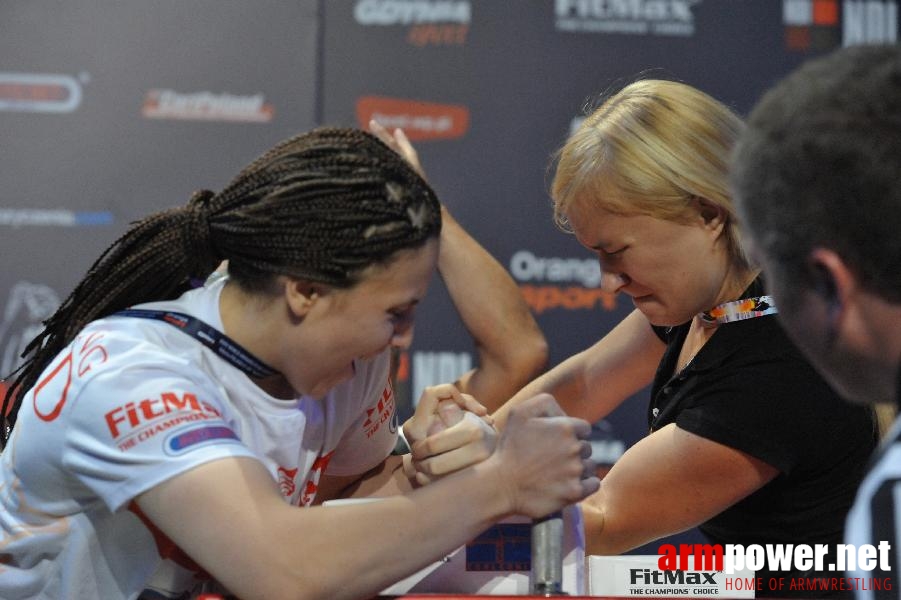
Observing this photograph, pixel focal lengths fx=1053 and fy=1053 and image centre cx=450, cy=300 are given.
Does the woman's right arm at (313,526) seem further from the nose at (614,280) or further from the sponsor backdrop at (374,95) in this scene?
the sponsor backdrop at (374,95)

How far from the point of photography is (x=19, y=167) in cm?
357

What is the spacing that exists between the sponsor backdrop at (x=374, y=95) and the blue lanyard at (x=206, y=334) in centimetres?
235

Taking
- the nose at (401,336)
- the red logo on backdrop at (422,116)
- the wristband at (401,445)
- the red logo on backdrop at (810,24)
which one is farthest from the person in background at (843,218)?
the red logo on backdrop at (810,24)

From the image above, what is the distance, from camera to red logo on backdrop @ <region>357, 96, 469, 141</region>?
3682 mm

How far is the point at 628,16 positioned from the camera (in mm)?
3707

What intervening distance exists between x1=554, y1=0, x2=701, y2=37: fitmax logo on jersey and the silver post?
2.84 m

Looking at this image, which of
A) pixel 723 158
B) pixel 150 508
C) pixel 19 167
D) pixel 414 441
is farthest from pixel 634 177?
pixel 19 167

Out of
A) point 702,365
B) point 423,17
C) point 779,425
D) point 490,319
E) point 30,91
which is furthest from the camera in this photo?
point 423,17

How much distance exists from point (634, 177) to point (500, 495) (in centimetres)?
65

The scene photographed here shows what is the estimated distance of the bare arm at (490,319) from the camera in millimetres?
2189

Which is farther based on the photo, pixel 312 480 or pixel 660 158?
pixel 660 158

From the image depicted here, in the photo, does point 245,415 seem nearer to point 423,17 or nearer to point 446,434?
point 446,434

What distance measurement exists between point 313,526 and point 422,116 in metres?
2.75

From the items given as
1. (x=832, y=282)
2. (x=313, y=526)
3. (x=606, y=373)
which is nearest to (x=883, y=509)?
(x=832, y=282)
